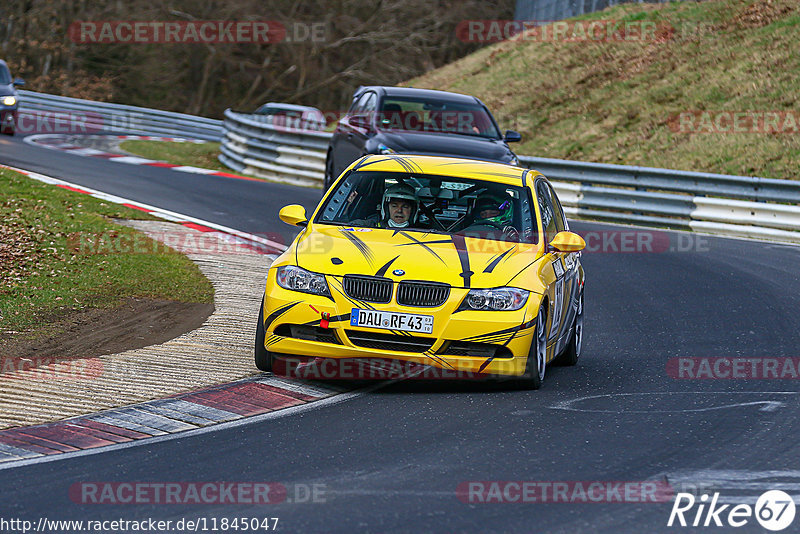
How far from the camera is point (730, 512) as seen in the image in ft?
18.0

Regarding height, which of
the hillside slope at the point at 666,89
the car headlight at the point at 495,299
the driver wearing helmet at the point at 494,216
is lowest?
the car headlight at the point at 495,299

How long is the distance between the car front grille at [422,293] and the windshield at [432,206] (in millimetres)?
948

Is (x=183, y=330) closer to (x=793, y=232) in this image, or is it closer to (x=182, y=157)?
(x=793, y=232)

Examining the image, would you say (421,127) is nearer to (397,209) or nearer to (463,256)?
(397,209)

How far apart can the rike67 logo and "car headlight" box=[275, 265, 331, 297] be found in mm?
3086

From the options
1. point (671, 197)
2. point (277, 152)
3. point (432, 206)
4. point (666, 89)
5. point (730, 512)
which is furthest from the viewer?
point (666, 89)

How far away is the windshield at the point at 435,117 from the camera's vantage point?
644 inches

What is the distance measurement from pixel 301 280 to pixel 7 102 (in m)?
21.5

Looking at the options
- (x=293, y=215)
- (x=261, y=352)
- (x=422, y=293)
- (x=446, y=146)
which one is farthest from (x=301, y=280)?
(x=446, y=146)

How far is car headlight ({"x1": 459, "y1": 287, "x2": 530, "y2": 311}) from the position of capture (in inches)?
311

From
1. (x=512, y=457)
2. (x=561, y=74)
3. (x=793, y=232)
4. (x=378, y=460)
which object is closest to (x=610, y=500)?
(x=512, y=457)

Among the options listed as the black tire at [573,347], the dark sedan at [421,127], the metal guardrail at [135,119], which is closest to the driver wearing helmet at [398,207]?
the black tire at [573,347]

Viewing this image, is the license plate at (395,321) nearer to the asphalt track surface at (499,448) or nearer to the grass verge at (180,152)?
the asphalt track surface at (499,448)

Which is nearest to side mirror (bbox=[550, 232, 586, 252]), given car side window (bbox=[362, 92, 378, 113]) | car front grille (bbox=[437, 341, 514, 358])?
car front grille (bbox=[437, 341, 514, 358])
